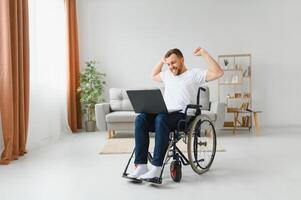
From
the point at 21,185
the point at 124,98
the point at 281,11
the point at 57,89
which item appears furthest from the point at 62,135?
the point at 281,11

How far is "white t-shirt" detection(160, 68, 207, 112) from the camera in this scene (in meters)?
2.85

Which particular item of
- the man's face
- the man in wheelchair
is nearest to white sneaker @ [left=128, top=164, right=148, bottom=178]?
the man in wheelchair

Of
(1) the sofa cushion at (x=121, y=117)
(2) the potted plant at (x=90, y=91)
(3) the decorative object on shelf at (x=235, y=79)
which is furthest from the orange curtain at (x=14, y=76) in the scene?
(3) the decorative object on shelf at (x=235, y=79)

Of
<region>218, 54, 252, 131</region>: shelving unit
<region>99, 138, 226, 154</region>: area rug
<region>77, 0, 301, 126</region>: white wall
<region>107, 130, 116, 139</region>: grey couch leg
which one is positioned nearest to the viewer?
<region>99, 138, 226, 154</region>: area rug

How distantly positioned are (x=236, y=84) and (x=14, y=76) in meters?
3.58

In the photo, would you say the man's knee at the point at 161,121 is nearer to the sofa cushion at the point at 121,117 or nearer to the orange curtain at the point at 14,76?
the orange curtain at the point at 14,76

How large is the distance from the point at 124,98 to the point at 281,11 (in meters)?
3.00

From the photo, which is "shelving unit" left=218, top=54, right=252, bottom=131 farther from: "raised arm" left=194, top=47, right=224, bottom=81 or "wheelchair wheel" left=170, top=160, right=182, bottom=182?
"wheelchair wheel" left=170, top=160, right=182, bottom=182

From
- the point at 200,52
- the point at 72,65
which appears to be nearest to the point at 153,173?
the point at 200,52

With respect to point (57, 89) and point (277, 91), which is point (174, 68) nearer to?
point (57, 89)

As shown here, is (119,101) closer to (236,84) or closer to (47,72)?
(47,72)

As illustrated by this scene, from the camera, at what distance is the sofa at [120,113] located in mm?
4824

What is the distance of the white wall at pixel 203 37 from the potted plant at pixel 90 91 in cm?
39

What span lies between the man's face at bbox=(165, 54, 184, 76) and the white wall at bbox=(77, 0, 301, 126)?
3172mm
